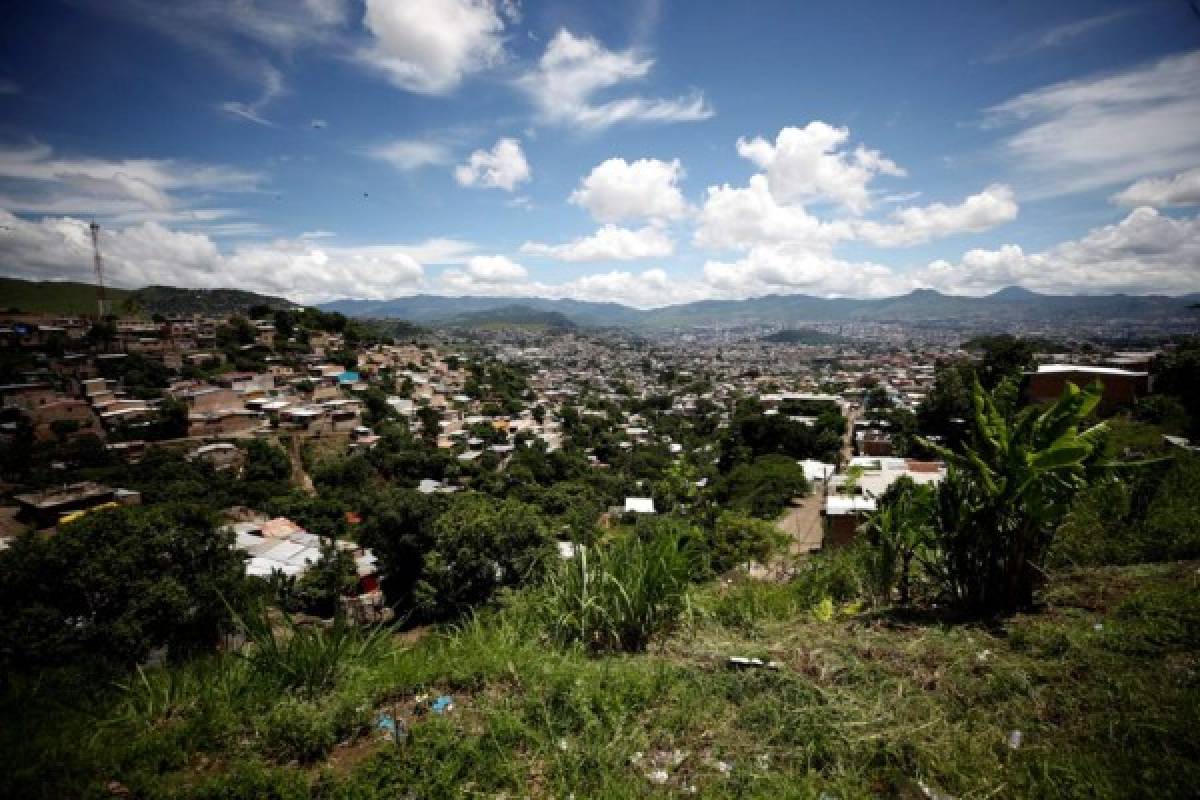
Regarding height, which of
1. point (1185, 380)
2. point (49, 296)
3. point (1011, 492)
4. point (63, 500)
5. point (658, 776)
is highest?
point (49, 296)

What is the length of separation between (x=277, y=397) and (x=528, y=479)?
22.2 meters

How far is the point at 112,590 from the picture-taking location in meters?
8.19

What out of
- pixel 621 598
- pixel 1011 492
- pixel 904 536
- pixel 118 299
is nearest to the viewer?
pixel 1011 492

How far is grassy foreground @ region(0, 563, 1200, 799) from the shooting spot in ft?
6.59

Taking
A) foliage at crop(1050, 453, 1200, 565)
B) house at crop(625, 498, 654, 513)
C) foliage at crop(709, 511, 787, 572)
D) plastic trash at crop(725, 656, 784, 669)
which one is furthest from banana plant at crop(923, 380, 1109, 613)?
house at crop(625, 498, 654, 513)

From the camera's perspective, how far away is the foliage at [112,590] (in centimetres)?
732

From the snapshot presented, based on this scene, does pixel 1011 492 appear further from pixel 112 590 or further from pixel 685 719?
pixel 112 590

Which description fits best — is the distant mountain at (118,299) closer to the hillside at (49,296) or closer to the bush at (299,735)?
the hillside at (49,296)

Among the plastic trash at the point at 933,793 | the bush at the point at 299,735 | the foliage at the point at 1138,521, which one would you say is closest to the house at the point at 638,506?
the foliage at the point at 1138,521

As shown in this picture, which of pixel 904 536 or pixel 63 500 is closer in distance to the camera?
pixel 904 536

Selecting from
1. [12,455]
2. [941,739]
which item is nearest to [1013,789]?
[941,739]

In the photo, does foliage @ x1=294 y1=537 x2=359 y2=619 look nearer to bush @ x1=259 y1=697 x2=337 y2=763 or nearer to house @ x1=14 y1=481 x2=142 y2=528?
house @ x1=14 y1=481 x2=142 y2=528

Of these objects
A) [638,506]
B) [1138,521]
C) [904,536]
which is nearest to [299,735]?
[904,536]

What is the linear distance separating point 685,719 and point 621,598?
1000mm
